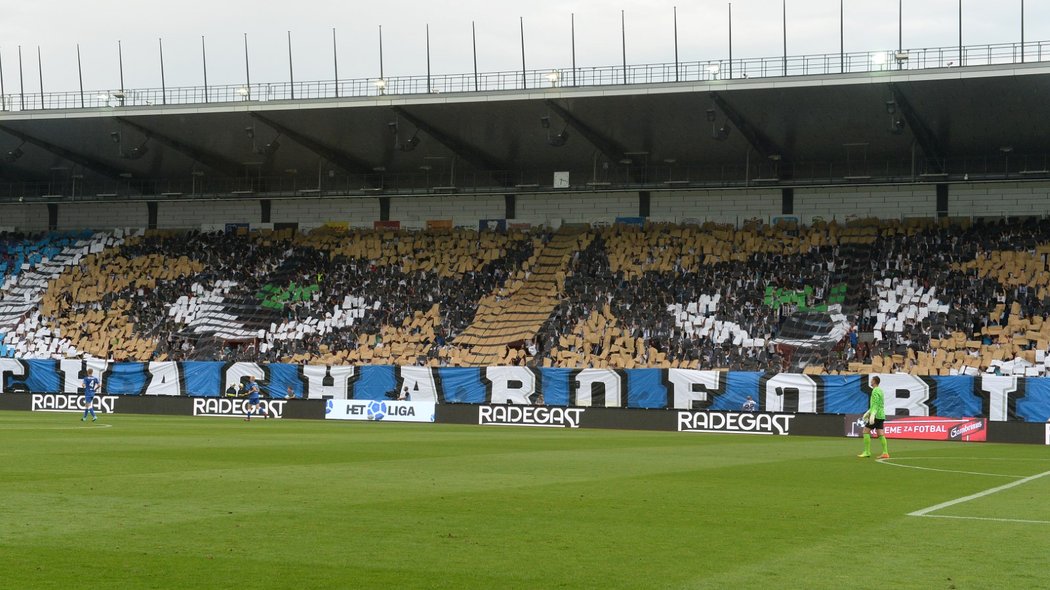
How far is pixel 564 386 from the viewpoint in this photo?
48.0 metres

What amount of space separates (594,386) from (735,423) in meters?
7.34

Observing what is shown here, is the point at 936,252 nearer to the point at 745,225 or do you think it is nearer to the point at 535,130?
the point at 745,225

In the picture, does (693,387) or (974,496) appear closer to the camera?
(974,496)

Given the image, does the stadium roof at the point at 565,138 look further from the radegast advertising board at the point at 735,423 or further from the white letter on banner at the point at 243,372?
the radegast advertising board at the point at 735,423

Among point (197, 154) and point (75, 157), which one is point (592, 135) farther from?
point (75, 157)

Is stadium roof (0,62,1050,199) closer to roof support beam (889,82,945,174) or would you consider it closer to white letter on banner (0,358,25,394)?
roof support beam (889,82,945,174)

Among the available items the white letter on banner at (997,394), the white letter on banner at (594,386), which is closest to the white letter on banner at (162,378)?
the white letter on banner at (594,386)

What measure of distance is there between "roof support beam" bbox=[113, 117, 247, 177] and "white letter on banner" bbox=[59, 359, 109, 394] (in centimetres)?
1178

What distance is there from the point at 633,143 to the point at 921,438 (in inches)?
882

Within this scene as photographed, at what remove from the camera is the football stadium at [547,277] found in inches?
1286

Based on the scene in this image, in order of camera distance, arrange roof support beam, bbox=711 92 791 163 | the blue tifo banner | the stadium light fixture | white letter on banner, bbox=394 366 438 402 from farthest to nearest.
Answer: the stadium light fixture → roof support beam, bbox=711 92 791 163 → white letter on banner, bbox=394 366 438 402 → the blue tifo banner

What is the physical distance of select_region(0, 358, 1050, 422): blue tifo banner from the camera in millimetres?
42219

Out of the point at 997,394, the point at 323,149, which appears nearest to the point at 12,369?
the point at 323,149

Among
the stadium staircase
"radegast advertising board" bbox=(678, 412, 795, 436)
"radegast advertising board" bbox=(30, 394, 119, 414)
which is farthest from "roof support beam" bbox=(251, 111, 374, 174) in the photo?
"radegast advertising board" bbox=(678, 412, 795, 436)
